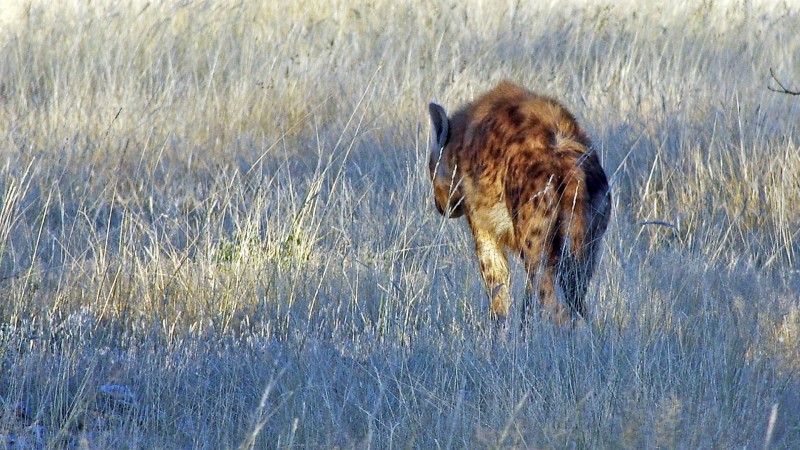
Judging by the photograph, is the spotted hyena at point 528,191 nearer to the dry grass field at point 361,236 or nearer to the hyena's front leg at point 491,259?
the hyena's front leg at point 491,259

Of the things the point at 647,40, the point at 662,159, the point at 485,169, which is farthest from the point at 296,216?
the point at 647,40

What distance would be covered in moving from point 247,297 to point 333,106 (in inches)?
153

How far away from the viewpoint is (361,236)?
221 inches

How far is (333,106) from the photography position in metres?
8.36

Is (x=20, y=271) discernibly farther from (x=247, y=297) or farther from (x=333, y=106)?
(x=333, y=106)

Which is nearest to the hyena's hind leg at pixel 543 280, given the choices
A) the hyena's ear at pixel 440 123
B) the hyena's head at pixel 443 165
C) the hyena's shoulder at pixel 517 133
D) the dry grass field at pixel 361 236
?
the dry grass field at pixel 361 236

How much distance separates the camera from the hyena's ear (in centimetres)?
491

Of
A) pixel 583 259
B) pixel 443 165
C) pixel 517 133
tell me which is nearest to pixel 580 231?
pixel 583 259

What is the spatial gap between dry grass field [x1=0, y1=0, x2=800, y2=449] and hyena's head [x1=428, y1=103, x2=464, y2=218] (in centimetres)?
15

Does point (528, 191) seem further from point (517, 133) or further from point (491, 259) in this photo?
point (491, 259)

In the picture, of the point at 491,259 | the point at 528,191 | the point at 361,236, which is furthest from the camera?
the point at 361,236

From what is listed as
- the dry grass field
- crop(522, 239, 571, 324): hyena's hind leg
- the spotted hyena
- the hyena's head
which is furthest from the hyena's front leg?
crop(522, 239, 571, 324): hyena's hind leg

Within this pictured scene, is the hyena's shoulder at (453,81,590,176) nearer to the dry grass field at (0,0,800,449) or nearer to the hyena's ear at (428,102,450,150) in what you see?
the hyena's ear at (428,102,450,150)

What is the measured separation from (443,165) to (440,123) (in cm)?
20
